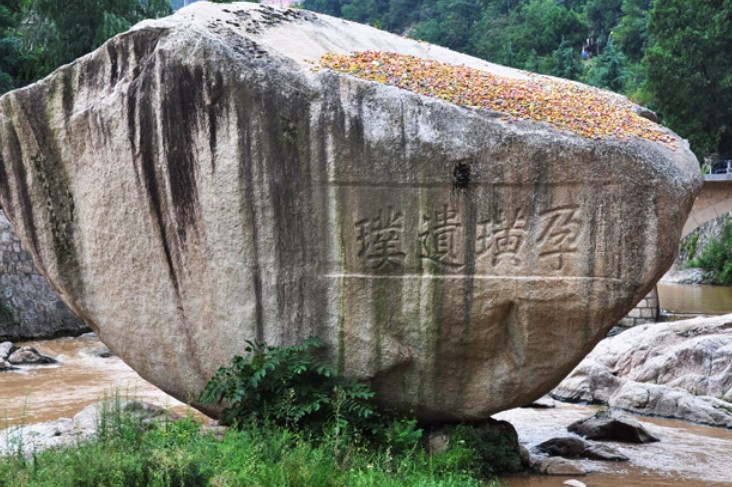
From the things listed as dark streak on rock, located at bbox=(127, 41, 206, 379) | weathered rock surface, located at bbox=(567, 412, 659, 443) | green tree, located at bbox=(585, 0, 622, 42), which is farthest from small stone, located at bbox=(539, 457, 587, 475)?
green tree, located at bbox=(585, 0, 622, 42)

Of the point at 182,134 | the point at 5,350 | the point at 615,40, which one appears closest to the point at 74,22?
the point at 5,350

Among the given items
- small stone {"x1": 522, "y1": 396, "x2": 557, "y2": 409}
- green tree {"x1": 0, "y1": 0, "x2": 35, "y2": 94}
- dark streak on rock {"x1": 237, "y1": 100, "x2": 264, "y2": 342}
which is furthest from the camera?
green tree {"x1": 0, "y1": 0, "x2": 35, "y2": 94}

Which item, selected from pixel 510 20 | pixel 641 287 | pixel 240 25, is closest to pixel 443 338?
pixel 641 287

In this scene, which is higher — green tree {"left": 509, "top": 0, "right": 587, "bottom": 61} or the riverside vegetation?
green tree {"left": 509, "top": 0, "right": 587, "bottom": 61}

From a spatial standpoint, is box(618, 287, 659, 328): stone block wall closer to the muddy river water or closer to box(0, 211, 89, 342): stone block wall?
the muddy river water

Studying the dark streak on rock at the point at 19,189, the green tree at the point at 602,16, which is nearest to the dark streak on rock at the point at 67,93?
the dark streak on rock at the point at 19,189

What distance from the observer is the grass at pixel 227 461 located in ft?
17.8

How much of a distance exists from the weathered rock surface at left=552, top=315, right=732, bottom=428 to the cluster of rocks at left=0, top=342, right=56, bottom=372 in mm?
8678

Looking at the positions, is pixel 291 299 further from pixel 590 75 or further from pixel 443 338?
pixel 590 75

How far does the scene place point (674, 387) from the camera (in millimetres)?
12516

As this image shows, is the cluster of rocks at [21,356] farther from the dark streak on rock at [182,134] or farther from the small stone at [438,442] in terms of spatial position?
the small stone at [438,442]

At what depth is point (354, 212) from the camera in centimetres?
762

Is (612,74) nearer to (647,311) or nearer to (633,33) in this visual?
(633,33)

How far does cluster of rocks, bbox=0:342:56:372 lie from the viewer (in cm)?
1570
